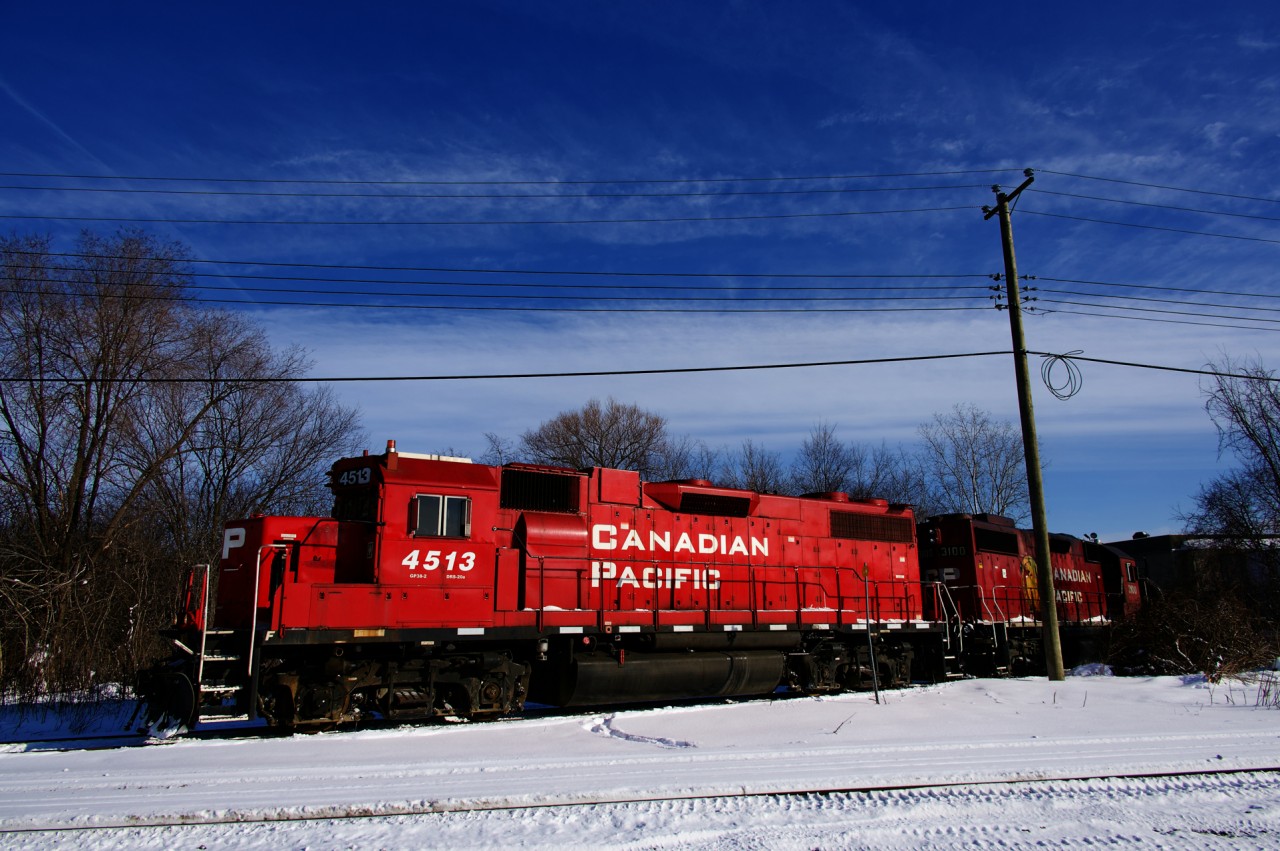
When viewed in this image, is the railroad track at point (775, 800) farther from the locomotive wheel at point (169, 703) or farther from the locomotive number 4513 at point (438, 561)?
the locomotive number 4513 at point (438, 561)

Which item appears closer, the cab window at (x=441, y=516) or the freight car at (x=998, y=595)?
the cab window at (x=441, y=516)

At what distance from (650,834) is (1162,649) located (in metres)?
15.5

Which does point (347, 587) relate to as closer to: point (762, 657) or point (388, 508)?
point (388, 508)

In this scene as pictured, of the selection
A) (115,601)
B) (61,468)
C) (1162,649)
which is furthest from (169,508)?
(1162,649)

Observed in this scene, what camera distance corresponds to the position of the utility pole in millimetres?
14985

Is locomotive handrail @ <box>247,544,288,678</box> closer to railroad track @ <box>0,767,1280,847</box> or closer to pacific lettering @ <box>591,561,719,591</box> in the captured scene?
railroad track @ <box>0,767,1280,847</box>

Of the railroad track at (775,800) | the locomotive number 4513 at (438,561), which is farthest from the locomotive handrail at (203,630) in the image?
the railroad track at (775,800)

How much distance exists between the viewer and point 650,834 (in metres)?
5.59

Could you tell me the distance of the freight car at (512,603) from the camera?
1033 cm

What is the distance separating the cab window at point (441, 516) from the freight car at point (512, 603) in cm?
2

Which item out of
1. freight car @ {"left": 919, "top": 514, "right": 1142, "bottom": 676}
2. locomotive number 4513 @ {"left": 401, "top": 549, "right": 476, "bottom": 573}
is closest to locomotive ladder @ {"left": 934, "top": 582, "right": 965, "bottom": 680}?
freight car @ {"left": 919, "top": 514, "right": 1142, "bottom": 676}

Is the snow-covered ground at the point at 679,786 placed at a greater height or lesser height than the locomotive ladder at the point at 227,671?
lesser

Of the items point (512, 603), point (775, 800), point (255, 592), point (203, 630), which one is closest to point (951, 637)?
point (512, 603)

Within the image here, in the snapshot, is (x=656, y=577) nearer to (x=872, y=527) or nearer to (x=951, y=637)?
(x=872, y=527)
